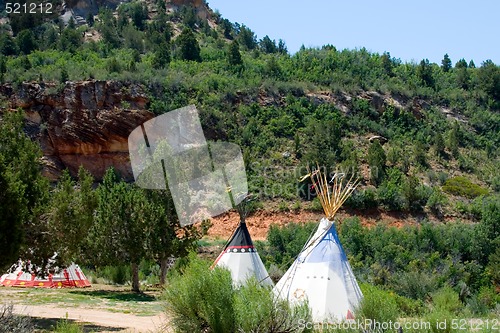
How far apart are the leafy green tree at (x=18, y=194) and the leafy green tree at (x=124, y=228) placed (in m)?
6.85

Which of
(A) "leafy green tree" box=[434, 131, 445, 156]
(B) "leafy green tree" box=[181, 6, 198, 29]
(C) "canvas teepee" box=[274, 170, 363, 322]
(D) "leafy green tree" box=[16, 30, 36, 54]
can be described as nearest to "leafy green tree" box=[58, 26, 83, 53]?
A: (D) "leafy green tree" box=[16, 30, 36, 54]

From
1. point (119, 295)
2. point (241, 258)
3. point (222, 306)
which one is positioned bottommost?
point (119, 295)

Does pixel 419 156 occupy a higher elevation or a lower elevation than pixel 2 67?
lower

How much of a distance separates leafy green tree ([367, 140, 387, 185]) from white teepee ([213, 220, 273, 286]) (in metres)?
19.8

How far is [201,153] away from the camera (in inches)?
1396

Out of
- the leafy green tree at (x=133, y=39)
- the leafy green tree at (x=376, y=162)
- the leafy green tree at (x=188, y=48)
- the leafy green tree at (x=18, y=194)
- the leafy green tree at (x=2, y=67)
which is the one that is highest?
the leafy green tree at (x=133, y=39)

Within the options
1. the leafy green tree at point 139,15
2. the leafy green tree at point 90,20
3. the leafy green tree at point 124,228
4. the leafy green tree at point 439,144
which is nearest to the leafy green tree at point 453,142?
the leafy green tree at point 439,144

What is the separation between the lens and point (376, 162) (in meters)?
36.2

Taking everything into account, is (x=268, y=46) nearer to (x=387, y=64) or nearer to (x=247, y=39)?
(x=247, y=39)

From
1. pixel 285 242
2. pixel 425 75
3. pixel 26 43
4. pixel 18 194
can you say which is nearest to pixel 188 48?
pixel 26 43

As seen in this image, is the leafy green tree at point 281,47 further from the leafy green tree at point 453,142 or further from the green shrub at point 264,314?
the green shrub at point 264,314

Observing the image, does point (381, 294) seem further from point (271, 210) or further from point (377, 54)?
point (377, 54)

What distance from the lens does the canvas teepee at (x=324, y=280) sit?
42.5 feet

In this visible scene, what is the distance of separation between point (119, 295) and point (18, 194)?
8.91m
